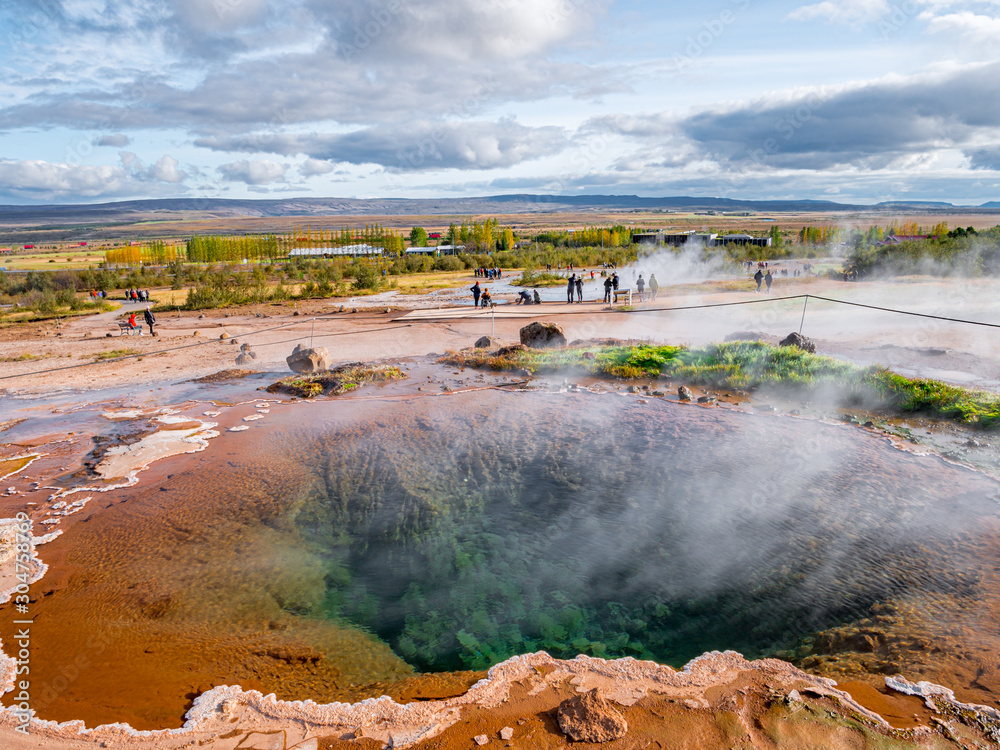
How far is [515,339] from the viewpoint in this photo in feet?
59.5

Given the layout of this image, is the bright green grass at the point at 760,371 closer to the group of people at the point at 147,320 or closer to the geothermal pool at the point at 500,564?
the geothermal pool at the point at 500,564

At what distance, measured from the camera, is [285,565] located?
6188 millimetres

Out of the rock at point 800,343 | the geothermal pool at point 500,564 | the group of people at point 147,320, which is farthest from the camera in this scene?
the group of people at point 147,320

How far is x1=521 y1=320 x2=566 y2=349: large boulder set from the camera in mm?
16109

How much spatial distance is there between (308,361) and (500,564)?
9.57 metres

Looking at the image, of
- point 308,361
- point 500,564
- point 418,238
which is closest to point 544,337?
point 308,361

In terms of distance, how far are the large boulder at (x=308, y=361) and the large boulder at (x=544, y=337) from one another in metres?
5.51

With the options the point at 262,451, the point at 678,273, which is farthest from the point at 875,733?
the point at 678,273

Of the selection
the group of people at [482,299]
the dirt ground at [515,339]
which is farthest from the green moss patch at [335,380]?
the group of people at [482,299]

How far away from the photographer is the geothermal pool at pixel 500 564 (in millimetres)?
4754

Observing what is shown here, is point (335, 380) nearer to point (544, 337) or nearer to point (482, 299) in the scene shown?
point (544, 337)

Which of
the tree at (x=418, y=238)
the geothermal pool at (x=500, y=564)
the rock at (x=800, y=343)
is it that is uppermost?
the tree at (x=418, y=238)

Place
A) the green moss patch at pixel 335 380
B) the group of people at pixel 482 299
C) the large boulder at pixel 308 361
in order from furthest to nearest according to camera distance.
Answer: the group of people at pixel 482 299, the large boulder at pixel 308 361, the green moss patch at pixel 335 380

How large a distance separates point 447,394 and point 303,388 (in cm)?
326
